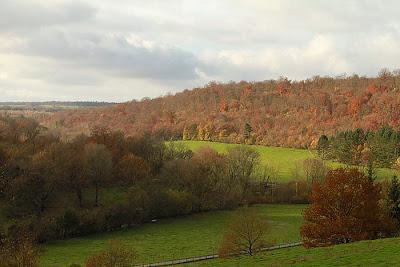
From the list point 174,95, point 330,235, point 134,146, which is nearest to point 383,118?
point 134,146

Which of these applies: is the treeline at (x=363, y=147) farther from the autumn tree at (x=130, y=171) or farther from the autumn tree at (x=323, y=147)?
the autumn tree at (x=130, y=171)

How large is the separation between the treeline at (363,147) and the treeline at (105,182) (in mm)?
23403

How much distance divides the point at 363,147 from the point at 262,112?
38353mm

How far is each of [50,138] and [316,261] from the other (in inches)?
2642

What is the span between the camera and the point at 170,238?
185ft

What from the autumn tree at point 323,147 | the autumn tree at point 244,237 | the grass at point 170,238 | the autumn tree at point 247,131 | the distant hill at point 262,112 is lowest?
the grass at point 170,238

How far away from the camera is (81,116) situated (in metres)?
156

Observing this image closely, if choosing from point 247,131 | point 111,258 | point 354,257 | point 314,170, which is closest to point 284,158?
point 314,170

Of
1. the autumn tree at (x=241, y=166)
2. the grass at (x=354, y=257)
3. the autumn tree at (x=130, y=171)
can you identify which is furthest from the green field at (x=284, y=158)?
the grass at (x=354, y=257)

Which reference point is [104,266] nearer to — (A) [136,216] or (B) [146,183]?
(A) [136,216]

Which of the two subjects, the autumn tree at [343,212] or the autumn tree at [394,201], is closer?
the autumn tree at [343,212]

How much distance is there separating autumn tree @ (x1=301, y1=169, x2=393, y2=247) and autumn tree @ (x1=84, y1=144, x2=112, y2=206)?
125ft

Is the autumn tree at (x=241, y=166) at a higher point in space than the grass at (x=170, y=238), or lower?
higher

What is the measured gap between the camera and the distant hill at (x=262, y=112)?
118 meters
